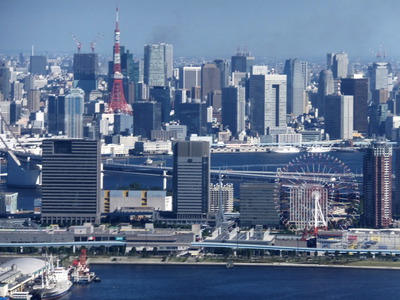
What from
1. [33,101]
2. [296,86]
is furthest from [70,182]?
[296,86]

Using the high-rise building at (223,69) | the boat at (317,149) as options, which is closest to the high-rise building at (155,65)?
the high-rise building at (223,69)

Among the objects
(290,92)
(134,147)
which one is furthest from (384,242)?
(290,92)

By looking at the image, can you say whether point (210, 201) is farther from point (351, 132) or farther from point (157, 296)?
point (351, 132)

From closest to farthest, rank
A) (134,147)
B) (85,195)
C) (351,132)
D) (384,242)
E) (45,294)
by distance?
1. (45,294)
2. (384,242)
3. (85,195)
4. (134,147)
5. (351,132)

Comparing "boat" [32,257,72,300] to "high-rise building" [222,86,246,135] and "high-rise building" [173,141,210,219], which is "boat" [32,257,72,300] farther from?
"high-rise building" [222,86,246,135]

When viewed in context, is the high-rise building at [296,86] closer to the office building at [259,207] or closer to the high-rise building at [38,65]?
the high-rise building at [38,65]

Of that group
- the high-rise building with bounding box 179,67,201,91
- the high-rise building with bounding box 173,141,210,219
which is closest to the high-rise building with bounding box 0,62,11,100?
the high-rise building with bounding box 179,67,201,91

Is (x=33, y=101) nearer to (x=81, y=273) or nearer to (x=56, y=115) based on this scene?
(x=56, y=115)
